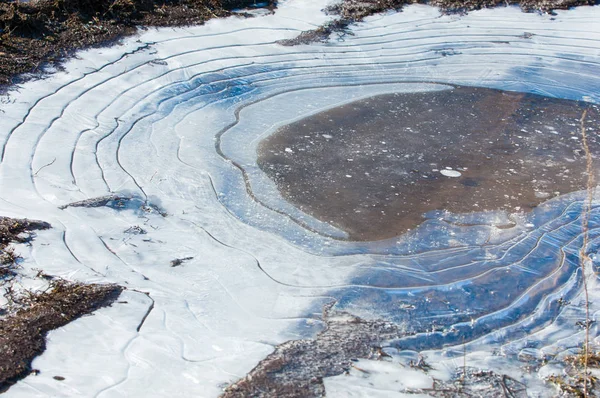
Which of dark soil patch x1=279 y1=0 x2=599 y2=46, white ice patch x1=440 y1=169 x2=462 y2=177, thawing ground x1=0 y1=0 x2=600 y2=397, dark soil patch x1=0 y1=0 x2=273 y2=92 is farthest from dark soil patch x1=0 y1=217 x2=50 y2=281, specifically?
dark soil patch x1=279 y1=0 x2=599 y2=46

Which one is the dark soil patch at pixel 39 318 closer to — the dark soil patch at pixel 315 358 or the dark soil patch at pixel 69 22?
the dark soil patch at pixel 315 358

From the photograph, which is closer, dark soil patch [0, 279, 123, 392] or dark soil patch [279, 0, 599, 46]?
dark soil patch [0, 279, 123, 392]

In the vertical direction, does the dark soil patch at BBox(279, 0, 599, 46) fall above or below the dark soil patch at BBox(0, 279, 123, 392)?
above

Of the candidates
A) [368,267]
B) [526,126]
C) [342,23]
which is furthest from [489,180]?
[342,23]

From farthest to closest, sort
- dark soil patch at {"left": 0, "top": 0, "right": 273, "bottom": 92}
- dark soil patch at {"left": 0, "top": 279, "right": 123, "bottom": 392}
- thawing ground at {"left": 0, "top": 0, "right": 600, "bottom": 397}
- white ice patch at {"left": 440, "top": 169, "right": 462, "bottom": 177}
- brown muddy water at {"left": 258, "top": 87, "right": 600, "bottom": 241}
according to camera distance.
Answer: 1. dark soil patch at {"left": 0, "top": 0, "right": 273, "bottom": 92}
2. white ice patch at {"left": 440, "top": 169, "right": 462, "bottom": 177}
3. brown muddy water at {"left": 258, "top": 87, "right": 600, "bottom": 241}
4. thawing ground at {"left": 0, "top": 0, "right": 600, "bottom": 397}
5. dark soil patch at {"left": 0, "top": 279, "right": 123, "bottom": 392}

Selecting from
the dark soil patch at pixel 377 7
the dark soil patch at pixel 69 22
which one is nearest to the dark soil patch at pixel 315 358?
the dark soil patch at pixel 69 22

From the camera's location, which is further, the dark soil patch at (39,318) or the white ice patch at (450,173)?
the white ice patch at (450,173)

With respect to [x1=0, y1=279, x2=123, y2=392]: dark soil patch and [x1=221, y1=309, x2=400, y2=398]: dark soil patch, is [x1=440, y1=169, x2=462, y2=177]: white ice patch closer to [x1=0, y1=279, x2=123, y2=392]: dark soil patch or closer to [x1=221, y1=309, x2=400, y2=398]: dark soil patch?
[x1=221, y1=309, x2=400, y2=398]: dark soil patch
